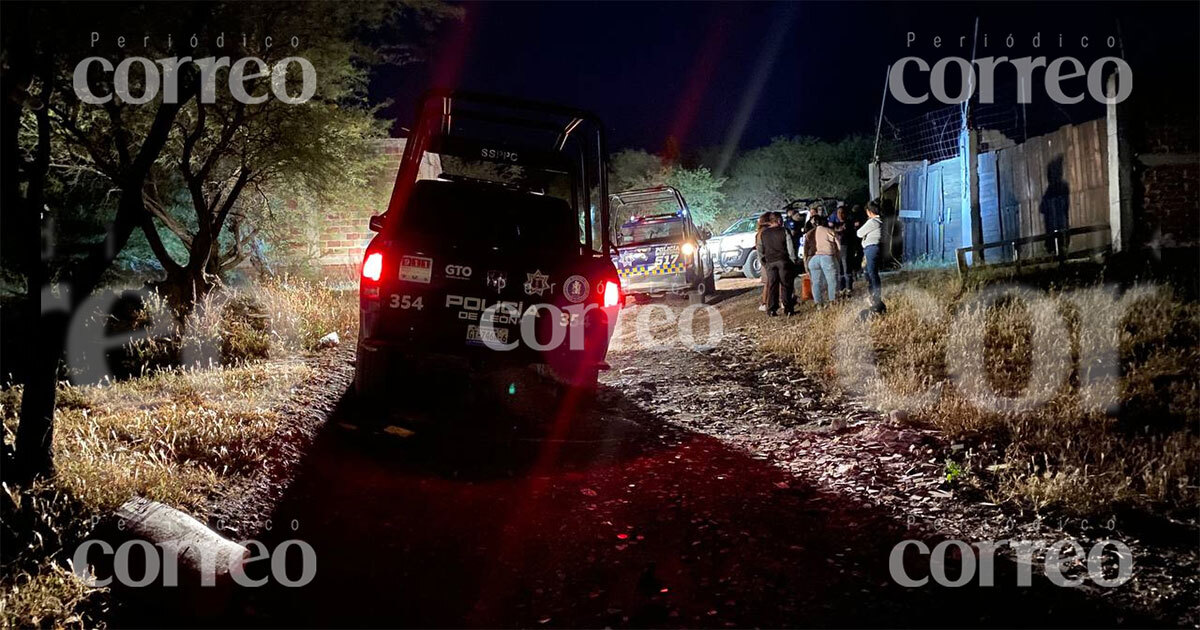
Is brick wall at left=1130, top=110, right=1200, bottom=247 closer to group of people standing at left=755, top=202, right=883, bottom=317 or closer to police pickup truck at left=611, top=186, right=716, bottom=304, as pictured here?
group of people standing at left=755, top=202, right=883, bottom=317

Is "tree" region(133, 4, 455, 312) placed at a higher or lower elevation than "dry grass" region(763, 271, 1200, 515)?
higher


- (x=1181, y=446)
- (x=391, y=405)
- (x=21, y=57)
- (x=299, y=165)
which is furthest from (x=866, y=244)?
(x=21, y=57)

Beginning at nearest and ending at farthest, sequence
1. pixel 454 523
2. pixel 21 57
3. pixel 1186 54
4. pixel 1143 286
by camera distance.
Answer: pixel 21 57, pixel 454 523, pixel 1143 286, pixel 1186 54

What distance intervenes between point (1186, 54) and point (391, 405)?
35.9ft

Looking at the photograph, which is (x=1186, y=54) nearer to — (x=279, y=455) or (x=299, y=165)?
(x=279, y=455)

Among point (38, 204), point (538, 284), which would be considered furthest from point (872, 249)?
point (38, 204)

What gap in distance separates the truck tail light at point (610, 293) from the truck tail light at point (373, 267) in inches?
69.6

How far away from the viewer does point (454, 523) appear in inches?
175

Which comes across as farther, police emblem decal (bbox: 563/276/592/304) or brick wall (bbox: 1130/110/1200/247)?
brick wall (bbox: 1130/110/1200/247)

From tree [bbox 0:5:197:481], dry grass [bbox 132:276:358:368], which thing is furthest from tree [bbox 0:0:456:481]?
dry grass [bbox 132:276:358:368]

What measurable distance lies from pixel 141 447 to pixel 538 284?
2.96m

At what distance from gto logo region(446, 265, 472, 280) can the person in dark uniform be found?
6.97 metres

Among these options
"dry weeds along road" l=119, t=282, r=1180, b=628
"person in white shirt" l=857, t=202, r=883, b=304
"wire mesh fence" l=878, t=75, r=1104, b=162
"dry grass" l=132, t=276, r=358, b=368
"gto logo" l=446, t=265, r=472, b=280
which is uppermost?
"wire mesh fence" l=878, t=75, r=1104, b=162

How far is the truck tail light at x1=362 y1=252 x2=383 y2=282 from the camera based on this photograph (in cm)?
560
